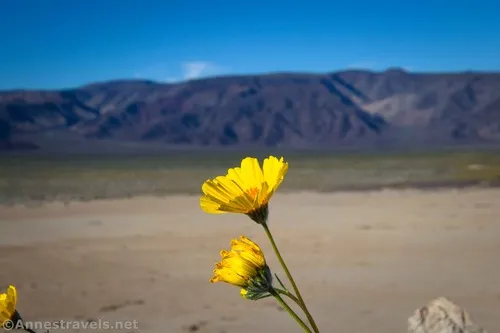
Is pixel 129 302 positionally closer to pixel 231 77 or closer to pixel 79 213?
pixel 79 213

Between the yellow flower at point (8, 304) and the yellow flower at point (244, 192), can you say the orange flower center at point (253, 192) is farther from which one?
the yellow flower at point (8, 304)

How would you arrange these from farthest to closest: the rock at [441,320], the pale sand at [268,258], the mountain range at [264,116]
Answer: the mountain range at [264,116], the pale sand at [268,258], the rock at [441,320]

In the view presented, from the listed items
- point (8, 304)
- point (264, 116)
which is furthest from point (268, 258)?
point (264, 116)

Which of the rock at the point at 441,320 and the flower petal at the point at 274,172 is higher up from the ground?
the flower petal at the point at 274,172

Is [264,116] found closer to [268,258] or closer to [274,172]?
[268,258]

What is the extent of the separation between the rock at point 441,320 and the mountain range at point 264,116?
382ft

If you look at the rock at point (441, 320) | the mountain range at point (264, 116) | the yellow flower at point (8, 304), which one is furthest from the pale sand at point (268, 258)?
the mountain range at point (264, 116)

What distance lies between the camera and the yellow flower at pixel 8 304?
73cm

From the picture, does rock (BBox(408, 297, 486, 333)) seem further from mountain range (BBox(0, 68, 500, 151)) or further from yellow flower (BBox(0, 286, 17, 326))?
mountain range (BBox(0, 68, 500, 151))

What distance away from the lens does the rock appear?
122 inches

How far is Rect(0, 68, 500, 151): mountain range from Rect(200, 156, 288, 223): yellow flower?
Answer: 119 m

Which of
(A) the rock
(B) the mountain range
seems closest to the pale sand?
(A) the rock

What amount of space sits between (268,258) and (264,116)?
139 meters

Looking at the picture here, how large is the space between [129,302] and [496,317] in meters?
4.17
